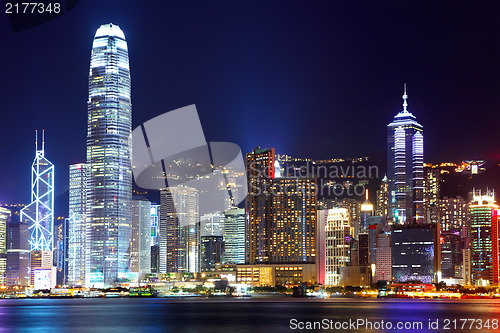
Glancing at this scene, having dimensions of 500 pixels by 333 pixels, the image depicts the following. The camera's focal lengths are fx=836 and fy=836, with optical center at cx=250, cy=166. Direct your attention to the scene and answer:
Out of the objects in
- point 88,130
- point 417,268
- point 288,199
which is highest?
point 88,130

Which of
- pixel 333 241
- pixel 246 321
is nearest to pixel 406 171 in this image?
pixel 333 241

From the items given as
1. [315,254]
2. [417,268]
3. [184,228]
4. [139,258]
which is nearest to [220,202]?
[184,228]

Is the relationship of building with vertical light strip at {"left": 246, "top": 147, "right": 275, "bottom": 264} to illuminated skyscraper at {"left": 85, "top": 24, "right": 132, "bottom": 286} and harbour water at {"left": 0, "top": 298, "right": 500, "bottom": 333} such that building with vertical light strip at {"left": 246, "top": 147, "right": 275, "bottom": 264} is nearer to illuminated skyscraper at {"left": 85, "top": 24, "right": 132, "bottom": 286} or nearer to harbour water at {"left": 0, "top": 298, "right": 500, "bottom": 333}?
illuminated skyscraper at {"left": 85, "top": 24, "right": 132, "bottom": 286}

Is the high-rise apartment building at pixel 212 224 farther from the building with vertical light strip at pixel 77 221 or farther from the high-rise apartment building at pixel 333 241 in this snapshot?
the high-rise apartment building at pixel 333 241

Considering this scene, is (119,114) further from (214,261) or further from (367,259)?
(367,259)

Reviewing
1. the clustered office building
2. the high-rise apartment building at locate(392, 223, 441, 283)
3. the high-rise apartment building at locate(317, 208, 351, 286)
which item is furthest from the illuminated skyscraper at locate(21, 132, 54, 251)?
the high-rise apartment building at locate(392, 223, 441, 283)

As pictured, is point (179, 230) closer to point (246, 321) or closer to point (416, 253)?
point (416, 253)

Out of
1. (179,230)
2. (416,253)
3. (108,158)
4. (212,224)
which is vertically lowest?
(416,253)
